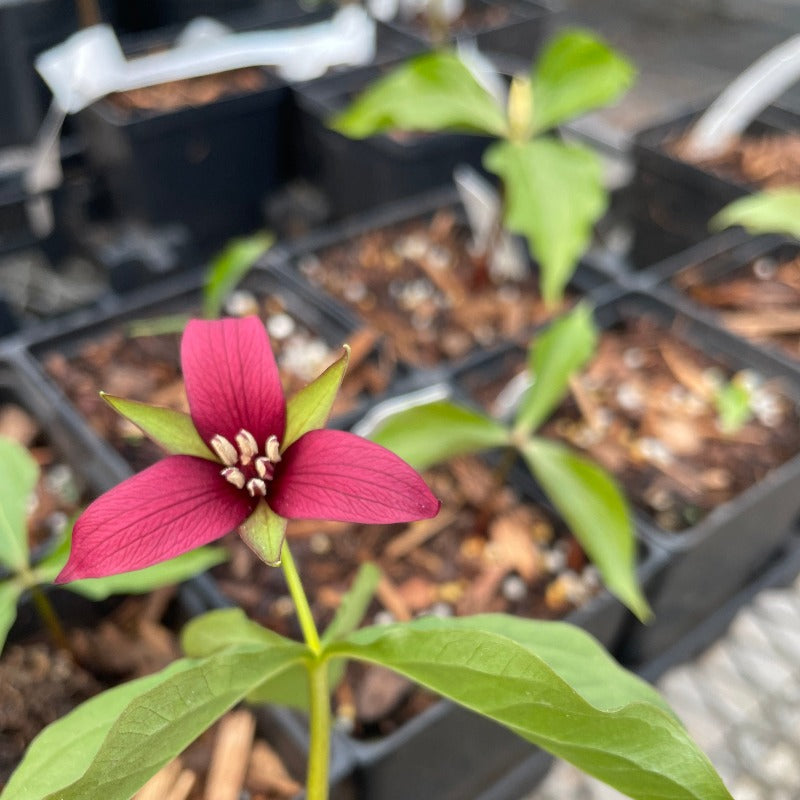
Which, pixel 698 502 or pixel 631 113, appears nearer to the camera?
pixel 698 502

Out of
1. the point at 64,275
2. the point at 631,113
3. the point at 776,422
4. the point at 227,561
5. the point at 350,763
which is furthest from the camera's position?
the point at 631,113

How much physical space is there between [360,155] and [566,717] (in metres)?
1.06

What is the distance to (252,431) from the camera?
1.33 feet

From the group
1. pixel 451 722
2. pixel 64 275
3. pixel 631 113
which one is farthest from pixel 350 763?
pixel 631 113

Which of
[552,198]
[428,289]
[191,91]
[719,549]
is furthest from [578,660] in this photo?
[191,91]

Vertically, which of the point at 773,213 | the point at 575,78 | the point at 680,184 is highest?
the point at 575,78

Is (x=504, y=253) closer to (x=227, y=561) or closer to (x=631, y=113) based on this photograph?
(x=227, y=561)

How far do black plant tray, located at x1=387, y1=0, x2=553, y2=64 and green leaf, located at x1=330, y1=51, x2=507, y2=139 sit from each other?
74cm

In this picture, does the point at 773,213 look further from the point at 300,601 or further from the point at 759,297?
the point at 300,601

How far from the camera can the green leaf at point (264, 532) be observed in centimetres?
36

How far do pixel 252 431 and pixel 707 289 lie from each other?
837 mm

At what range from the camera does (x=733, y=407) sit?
92cm

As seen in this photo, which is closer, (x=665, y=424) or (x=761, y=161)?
(x=665, y=424)

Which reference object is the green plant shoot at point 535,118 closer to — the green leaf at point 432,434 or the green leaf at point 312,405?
the green leaf at point 432,434
